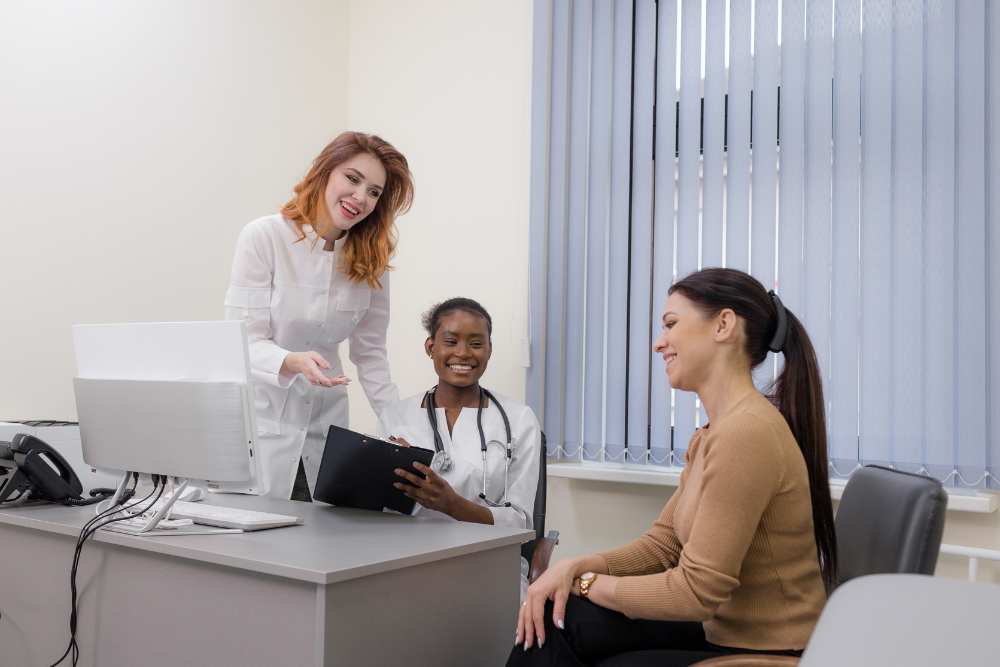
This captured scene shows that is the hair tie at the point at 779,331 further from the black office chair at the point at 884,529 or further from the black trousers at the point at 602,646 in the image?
the black trousers at the point at 602,646

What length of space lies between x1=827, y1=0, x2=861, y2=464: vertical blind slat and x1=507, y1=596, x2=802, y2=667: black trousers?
1164 millimetres

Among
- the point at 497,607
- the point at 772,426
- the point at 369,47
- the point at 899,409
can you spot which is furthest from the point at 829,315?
the point at 369,47

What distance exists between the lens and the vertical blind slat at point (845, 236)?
220cm

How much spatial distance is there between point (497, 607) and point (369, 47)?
264 cm

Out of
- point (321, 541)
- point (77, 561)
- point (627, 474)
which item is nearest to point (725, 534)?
point (321, 541)

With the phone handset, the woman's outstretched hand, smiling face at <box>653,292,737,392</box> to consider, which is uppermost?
smiling face at <box>653,292,737,392</box>

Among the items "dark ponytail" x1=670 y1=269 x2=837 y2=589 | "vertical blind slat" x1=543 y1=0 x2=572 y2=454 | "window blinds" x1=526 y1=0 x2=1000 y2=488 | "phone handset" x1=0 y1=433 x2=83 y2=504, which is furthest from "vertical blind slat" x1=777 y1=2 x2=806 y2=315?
"phone handset" x1=0 y1=433 x2=83 y2=504

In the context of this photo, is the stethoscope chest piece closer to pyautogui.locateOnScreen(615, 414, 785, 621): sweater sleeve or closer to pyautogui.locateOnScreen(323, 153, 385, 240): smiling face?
pyautogui.locateOnScreen(323, 153, 385, 240): smiling face

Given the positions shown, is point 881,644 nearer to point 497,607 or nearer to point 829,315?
point 497,607

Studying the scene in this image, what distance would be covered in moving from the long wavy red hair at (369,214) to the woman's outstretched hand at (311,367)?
42 cm

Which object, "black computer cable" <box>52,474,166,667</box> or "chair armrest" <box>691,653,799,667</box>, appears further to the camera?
"black computer cable" <box>52,474,166,667</box>

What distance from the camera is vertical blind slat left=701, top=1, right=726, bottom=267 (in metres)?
2.40

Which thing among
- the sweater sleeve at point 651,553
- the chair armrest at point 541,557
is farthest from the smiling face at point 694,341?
the chair armrest at point 541,557

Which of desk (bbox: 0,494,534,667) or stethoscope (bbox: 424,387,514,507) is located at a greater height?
stethoscope (bbox: 424,387,514,507)
